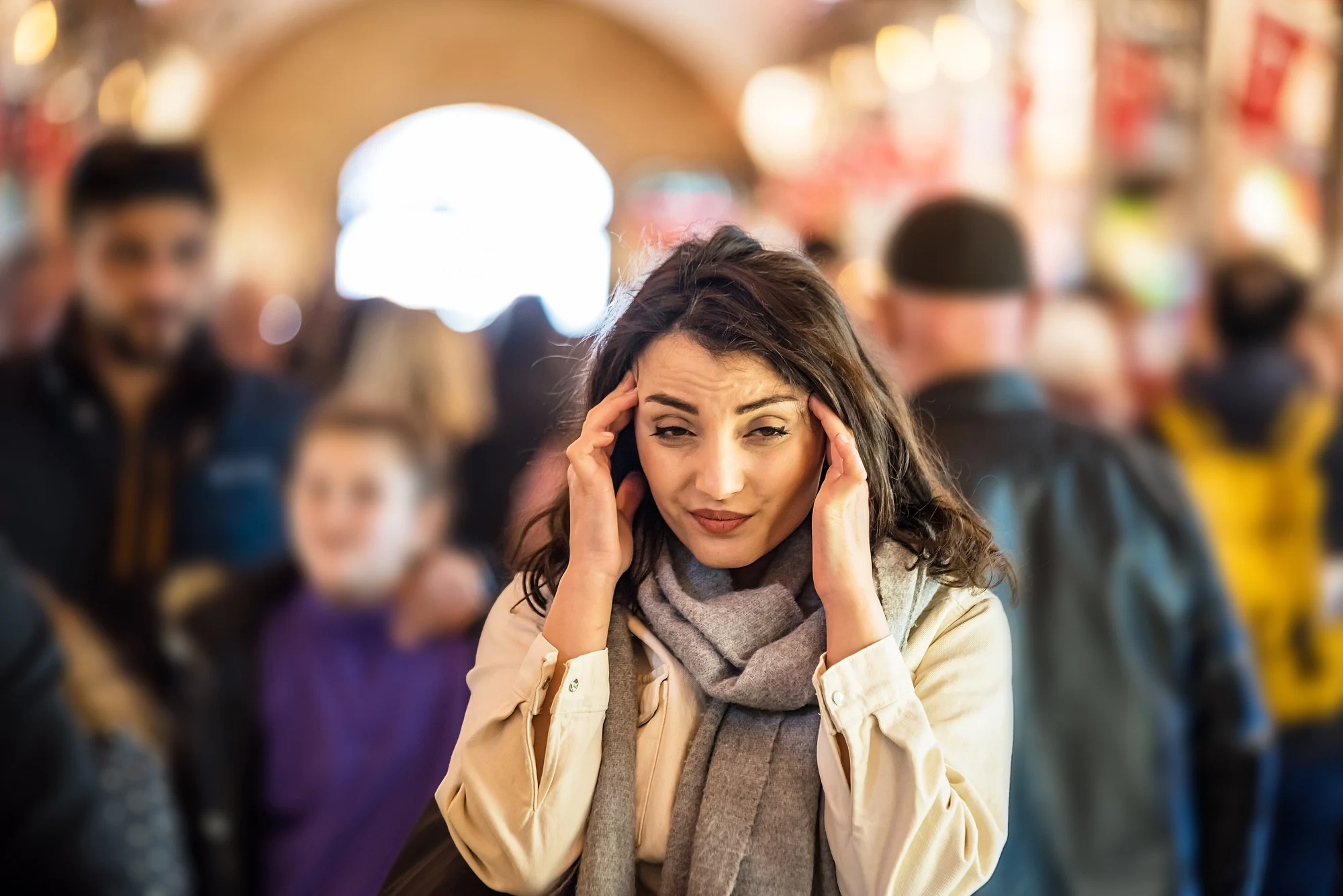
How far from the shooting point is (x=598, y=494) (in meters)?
0.94

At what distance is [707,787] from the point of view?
0.95 m

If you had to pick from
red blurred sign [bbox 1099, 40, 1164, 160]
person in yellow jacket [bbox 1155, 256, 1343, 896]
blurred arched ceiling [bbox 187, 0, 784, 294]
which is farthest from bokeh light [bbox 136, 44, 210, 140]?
person in yellow jacket [bbox 1155, 256, 1343, 896]

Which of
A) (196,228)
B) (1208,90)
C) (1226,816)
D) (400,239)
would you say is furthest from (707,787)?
(400,239)

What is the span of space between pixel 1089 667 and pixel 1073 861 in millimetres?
267

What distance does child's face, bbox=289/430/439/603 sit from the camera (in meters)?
1.97

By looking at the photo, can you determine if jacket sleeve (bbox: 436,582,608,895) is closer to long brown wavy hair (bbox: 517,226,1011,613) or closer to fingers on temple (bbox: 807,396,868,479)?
long brown wavy hair (bbox: 517,226,1011,613)

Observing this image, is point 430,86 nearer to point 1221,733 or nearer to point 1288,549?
point 1288,549

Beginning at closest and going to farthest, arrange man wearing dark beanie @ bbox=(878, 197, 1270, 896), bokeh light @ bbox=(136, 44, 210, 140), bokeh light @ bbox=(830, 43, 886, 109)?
man wearing dark beanie @ bbox=(878, 197, 1270, 896)
bokeh light @ bbox=(830, 43, 886, 109)
bokeh light @ bbox=(136, 44, 210, 140)

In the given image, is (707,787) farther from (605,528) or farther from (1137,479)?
(1137,479)

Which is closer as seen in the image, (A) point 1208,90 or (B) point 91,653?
(B) point 91,653

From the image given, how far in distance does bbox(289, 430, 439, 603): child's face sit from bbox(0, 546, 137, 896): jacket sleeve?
403 mm

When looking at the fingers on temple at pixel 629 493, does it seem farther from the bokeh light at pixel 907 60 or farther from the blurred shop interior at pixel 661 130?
the bokeh light at pixel 907 60

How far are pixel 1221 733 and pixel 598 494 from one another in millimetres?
1495

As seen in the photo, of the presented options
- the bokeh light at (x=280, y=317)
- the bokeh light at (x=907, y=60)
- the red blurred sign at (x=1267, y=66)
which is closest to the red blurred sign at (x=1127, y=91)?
the red blurred sign at (x=1267, y=66)
